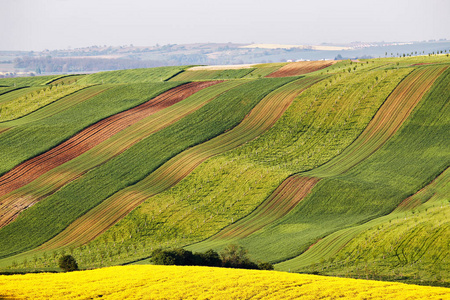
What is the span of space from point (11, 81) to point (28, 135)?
7855 cm

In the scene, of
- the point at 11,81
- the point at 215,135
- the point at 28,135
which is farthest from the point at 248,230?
the point at 11,81

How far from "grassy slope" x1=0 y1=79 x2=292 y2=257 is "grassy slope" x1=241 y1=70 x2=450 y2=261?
25002mm

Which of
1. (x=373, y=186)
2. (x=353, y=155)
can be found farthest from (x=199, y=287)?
(x=353, y=155)

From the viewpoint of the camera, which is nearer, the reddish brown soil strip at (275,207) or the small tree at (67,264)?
the small tree at (67,264)

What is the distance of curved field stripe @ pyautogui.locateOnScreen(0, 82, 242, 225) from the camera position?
273ft

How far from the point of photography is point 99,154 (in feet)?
321

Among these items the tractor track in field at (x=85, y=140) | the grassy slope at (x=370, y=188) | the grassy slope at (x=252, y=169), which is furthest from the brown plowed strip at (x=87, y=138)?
the grassy slope at (x=370, y=188)

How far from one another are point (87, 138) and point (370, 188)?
49.7 m

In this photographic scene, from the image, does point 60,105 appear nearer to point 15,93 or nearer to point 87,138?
point 15,93

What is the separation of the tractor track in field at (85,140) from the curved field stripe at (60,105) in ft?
49.7

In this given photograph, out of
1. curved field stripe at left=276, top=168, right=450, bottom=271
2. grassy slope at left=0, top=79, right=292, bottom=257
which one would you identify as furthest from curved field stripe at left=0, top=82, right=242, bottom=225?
curved field stripe at left=276, top=168, right=450, bottom=271

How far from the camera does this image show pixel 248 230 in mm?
76125

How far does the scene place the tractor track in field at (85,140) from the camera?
89.4m

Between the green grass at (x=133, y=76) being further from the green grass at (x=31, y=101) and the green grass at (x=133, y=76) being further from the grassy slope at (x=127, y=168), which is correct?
the grassy slope at (x=127, y=168)
